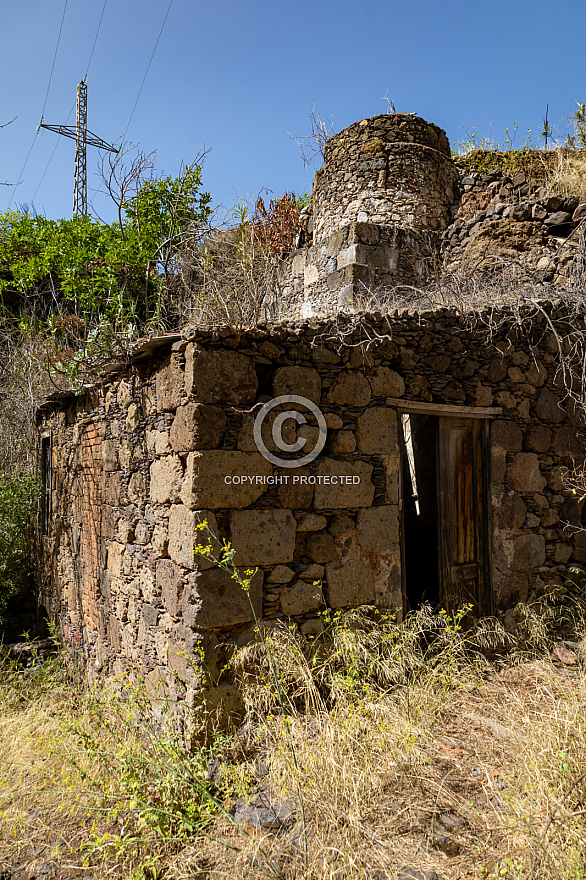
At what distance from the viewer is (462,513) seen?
15.1 feet

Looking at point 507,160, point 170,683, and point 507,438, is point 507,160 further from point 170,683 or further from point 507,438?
point 170,683

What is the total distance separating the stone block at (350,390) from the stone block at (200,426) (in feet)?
2.76

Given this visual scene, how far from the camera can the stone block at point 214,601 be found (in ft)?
10.6

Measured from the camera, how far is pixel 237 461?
3400 mm

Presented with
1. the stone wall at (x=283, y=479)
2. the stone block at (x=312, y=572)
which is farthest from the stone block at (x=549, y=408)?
the stone block at (x=312, y=572)

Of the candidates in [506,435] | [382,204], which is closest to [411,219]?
[382,204]

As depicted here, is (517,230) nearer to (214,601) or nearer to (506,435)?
(506,435)

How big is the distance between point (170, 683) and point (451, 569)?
2.34 m

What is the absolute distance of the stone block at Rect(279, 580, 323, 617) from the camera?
3.54m

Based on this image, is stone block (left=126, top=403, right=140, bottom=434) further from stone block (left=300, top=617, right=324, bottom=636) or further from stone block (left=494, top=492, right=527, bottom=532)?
stone block (left=494, top=492, right=527, bottom=532)

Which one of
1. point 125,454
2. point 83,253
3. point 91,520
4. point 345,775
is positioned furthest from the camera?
point 83,253

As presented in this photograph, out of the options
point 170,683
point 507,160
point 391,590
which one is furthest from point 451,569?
point 507,160

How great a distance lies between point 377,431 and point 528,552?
6.07 feet

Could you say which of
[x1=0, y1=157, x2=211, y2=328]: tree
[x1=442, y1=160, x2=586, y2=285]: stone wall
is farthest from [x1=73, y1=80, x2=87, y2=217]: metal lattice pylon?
[x1=442, y1=160, x2=586, y2=285]: stone wall
